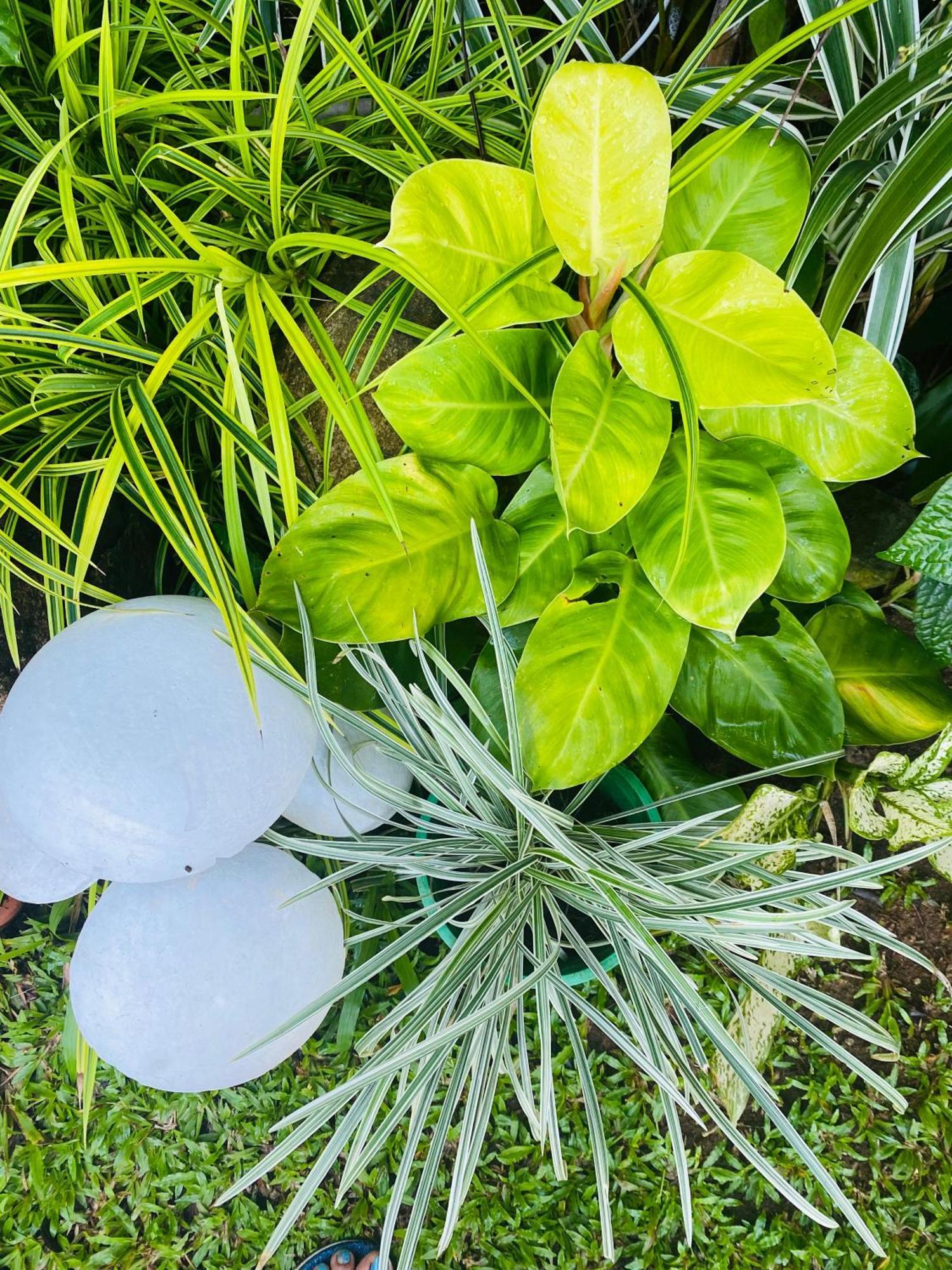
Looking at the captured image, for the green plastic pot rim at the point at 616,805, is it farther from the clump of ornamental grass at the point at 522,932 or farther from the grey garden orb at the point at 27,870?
the grey garden orb at the point at 27,870

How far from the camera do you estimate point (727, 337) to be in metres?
0.67

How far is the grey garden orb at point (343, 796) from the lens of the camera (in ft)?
2.81

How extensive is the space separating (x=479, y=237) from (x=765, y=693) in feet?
1.73

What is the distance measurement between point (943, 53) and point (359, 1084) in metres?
1.02

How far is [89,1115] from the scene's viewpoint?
124 cm

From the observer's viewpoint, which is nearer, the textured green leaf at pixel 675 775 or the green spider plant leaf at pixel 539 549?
the green spider plant leaf at pixel 539 549

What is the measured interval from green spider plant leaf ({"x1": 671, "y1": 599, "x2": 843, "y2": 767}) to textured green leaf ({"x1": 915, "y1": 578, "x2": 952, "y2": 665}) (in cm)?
12

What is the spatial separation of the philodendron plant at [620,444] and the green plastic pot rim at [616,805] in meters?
0.15

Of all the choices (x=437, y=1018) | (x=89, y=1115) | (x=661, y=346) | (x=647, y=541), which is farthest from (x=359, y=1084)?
(x=89, y=1115)

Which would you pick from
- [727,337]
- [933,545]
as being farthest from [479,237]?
[933,545]

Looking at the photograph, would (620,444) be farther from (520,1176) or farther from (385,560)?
(520,1176)

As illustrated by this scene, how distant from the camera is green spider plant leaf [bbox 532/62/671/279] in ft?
1.99

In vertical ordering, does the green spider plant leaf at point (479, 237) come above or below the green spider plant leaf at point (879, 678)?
above

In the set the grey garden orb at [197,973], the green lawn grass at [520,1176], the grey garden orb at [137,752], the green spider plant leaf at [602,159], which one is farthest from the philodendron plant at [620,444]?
the green lawn grass at [520,1176]
